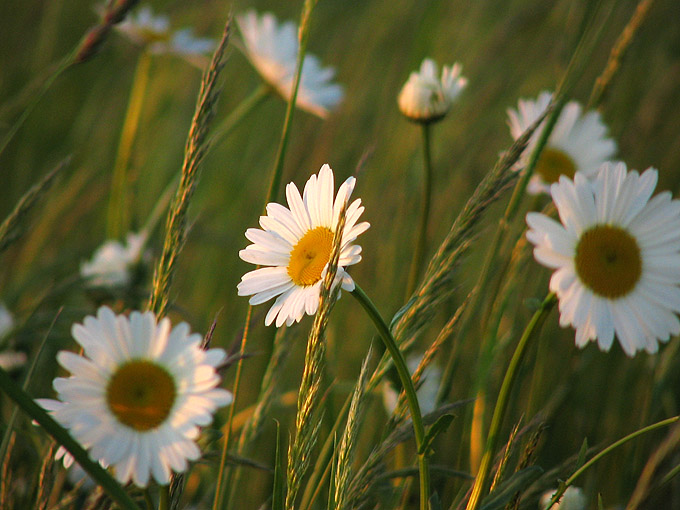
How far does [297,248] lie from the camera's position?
69 centimetres

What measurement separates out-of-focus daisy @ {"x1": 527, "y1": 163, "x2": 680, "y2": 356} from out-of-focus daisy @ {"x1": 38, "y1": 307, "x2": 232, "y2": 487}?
1.13ft

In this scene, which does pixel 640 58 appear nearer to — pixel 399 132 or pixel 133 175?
pixel 399 132

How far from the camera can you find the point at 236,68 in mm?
2566

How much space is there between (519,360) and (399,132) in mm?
1475

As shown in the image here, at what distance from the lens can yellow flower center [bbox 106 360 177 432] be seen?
547 millimetres

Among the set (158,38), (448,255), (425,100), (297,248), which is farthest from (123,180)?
(448,255)

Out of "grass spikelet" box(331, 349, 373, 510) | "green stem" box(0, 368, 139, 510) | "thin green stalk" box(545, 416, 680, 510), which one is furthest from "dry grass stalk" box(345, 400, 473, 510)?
"green stem" box(0, 368, 139, 510)

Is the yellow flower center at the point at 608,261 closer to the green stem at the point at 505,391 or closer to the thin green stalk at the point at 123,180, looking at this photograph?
the green stem at the point at 505,391

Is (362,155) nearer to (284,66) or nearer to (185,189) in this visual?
(284,66)

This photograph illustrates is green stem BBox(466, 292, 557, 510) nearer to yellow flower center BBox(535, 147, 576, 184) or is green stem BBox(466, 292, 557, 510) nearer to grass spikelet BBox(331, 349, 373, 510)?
grass spikelet BBox(331, 349, 373, 510)

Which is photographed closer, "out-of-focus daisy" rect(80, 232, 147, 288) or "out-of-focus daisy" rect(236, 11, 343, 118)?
"out-of-focus daisy" rect(80, 232, 147, 288)

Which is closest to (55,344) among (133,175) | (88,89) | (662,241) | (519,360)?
(133,175)

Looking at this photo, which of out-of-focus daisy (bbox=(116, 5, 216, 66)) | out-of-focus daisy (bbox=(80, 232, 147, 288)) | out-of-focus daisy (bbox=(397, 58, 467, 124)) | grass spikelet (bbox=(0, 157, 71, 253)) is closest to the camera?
grass spikelet (bbox=(0, 157, 71, 253))

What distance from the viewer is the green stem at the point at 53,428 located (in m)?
0.48
